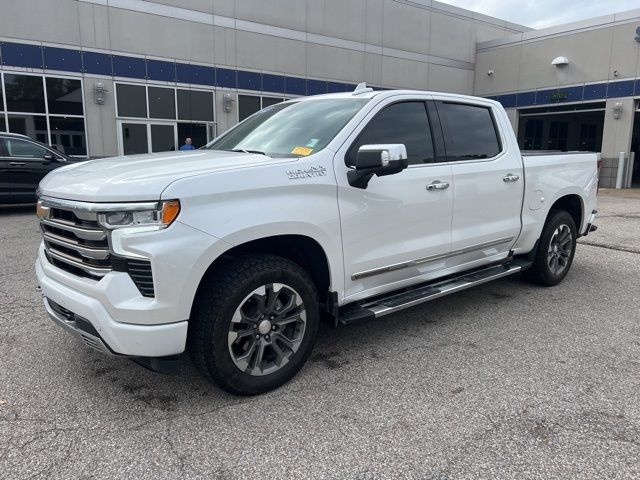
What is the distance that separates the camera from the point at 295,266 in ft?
10.6

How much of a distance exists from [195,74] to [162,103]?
1.69m

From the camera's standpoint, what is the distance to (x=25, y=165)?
11.2m

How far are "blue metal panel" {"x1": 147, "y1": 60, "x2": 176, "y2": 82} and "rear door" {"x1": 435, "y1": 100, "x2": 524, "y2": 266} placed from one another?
15.7 meters

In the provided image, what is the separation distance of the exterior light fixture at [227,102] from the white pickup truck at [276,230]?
51.7ft

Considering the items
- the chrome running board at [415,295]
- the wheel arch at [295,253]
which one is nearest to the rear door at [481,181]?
the chrome running board at [415,295]

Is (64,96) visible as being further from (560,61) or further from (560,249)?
(560,61)

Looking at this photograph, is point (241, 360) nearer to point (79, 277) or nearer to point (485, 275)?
point (79, 277)

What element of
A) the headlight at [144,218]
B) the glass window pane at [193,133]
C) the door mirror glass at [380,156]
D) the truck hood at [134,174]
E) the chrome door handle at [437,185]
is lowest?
the headlight at [144,218]

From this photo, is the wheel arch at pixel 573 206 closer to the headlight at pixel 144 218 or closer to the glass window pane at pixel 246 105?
the headlight at pixel 144 218

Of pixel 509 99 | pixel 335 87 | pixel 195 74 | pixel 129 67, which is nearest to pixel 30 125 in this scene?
pixel 129 67

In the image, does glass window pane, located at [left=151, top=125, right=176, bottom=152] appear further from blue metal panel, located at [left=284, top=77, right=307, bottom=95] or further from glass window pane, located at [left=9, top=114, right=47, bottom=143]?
blue metal panel, located at [left=284, top=77, right=307, bottom=95]

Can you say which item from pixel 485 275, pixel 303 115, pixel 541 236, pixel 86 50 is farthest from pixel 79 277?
pixel 86 50

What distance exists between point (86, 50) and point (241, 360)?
1693 cm

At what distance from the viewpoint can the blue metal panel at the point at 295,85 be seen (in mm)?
20969
